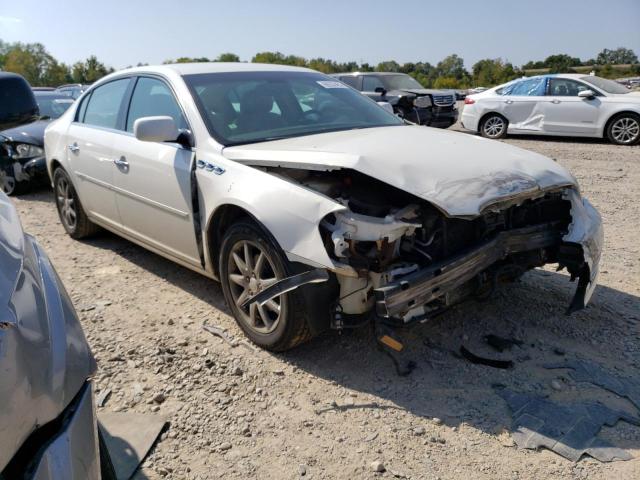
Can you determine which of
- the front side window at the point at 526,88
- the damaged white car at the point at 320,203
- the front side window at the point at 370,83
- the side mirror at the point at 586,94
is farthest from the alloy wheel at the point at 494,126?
the damaged white car at the point at 320,203

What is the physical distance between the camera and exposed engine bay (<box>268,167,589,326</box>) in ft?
9.16

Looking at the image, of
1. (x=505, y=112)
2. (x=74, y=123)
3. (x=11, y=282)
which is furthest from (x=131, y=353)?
(x=505, y=112)

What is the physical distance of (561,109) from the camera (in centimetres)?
1177

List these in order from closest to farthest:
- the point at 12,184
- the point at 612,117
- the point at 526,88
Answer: the point at 12,184
the point at 612,117
the point at 526,88

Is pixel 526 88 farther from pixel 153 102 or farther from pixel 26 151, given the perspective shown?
pixel 153 102

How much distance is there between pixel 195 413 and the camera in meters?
2.83

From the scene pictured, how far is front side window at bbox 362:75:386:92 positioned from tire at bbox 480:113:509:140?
2.92 meters

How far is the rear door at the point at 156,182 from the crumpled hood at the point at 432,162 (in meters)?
0.54

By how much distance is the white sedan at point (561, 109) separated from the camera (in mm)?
11273

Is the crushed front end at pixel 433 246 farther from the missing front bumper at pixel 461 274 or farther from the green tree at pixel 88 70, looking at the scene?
the green tree at pixel 88 70

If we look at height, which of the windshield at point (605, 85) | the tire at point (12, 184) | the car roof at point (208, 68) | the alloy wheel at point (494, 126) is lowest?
the tire at point (12, 184)

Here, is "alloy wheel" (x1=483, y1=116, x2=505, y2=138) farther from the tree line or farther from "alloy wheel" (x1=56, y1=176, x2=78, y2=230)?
the tree line

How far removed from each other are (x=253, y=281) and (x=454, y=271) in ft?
3.88

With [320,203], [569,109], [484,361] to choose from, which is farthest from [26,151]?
[569,109]
